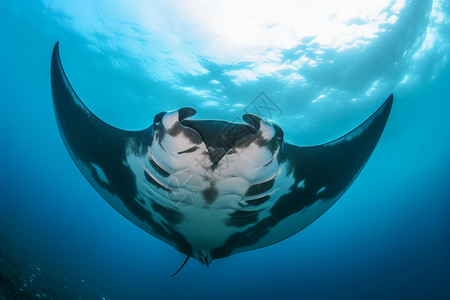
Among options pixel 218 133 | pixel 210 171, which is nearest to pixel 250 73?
pixel 218 133

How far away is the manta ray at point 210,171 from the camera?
1908 millimetres

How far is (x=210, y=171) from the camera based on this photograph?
2016mm

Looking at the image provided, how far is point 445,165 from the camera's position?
19906 mm

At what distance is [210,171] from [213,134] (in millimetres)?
288

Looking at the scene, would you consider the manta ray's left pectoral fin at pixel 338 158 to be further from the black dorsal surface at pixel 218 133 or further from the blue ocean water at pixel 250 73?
the blue ocean water at pixel 250 73

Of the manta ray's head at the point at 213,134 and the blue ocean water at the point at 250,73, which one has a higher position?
the blue ocean water at the point at 250,73

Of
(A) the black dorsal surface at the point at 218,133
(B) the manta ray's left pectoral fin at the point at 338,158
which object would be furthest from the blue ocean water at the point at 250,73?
(A) the black dorsal surface at the point at 218,133

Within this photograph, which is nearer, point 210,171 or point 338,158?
point 210,171

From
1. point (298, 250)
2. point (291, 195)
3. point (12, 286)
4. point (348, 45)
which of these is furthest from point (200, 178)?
point (298, 250)

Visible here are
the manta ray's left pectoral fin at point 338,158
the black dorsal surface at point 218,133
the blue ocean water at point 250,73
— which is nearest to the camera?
the black dorsal surface at point 218,133

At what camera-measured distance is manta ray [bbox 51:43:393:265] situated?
6.26 ft

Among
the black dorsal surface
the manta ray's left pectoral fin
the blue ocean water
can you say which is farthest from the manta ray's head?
the blue ocean water

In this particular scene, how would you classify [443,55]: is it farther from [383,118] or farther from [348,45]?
[383,118]

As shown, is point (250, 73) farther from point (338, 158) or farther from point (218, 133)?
point (218, 133)
